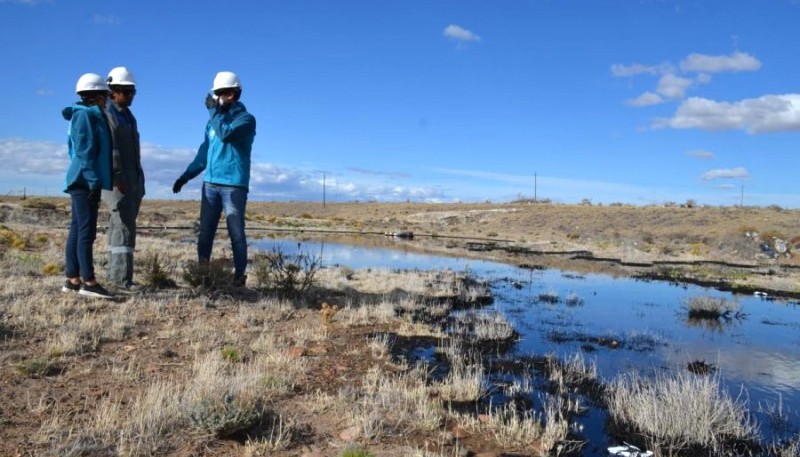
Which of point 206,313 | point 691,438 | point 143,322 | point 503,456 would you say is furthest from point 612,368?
point 143,322

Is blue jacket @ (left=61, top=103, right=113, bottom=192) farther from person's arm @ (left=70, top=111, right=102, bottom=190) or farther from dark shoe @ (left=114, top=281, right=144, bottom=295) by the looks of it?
dark shoe @ (left=114, top=281, right=144, bottom=295)

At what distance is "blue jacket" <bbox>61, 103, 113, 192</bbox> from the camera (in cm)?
608

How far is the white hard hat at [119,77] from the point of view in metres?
6.52

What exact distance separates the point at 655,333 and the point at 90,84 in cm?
828

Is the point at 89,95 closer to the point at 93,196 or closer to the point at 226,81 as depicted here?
the point at 93,196

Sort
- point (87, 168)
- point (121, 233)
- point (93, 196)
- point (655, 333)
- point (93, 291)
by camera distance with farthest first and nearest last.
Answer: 1. point (655, 333)
2. point (121, 233)
3. point (93, 291)
4. point (93, 196)
5. point (87, 168)

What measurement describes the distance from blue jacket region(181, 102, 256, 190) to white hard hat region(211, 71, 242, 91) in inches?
9.2

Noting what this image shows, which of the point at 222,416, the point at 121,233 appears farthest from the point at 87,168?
the point at 222,416

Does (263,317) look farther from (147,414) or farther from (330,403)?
(147,414)

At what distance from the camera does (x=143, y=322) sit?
5852 millimetres

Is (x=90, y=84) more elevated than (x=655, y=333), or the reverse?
(x=90, y=84)

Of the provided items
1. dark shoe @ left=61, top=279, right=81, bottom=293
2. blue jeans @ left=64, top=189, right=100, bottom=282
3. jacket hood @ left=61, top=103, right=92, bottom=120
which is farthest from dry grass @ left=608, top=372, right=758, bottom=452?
jacket hood @ left=61, top=103, right=92, bottom=120

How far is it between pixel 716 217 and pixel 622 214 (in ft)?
24.8

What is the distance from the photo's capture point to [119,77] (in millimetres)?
6527
